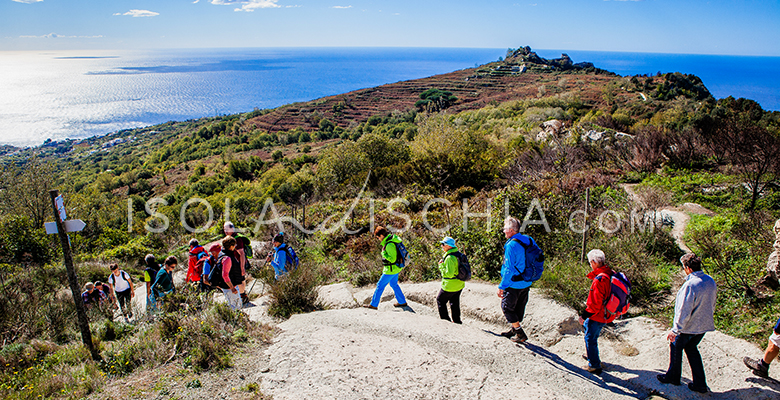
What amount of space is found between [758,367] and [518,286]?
2.38m

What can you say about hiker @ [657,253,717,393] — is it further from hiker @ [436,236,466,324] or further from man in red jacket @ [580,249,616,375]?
hiker @ [436,236,466,324]

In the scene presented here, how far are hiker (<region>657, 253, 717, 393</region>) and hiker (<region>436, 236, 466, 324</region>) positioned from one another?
91.4 inches

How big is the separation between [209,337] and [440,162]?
1387 centimetres

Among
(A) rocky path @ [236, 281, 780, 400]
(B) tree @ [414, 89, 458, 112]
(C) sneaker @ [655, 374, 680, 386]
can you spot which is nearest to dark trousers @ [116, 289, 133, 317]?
(A) rocky path @ [236, 281, 780, 400]

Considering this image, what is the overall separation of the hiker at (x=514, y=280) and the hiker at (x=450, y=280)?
1.99 ft

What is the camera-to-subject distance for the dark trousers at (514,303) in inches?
191

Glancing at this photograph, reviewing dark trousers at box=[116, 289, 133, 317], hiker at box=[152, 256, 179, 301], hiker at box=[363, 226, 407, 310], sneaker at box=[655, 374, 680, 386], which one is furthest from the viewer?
dark trousers at box=[116, 289, 133, 317]

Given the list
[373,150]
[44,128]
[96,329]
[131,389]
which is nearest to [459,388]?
[131,389]

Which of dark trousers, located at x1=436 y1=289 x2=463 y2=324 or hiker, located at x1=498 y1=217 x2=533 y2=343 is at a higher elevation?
hiker, located at x1=498 y1=217 x2=533 y2=343

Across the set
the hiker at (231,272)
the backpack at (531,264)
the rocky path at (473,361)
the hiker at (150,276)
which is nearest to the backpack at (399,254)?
the rocky path at (473,361)

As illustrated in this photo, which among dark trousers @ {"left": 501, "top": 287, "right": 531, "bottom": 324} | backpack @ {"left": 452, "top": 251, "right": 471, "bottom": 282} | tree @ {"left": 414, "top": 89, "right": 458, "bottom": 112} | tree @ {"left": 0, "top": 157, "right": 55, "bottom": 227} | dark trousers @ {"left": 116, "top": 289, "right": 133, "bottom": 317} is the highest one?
tree @ {"left": 414, "top": 89, "right": 458, "bottom": 112}

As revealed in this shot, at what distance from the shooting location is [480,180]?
16.4m

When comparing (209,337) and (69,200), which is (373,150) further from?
(209,337)

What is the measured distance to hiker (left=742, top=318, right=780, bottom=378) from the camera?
12.8 ft
